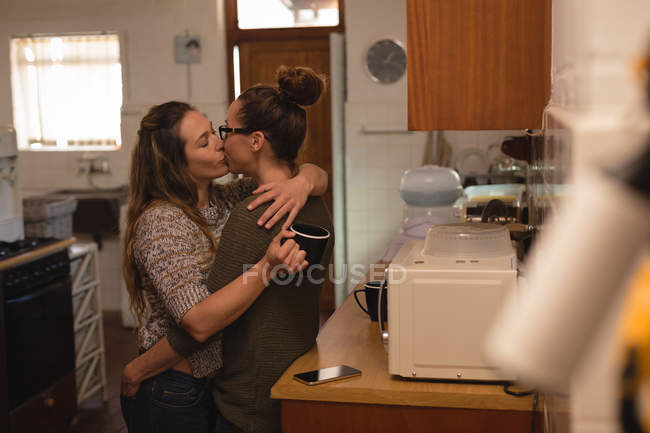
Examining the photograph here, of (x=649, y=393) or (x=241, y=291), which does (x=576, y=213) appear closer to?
(x=649, y=393)

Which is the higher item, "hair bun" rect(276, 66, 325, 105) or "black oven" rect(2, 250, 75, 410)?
"hair bun" rect(276, 66, 325, 105)

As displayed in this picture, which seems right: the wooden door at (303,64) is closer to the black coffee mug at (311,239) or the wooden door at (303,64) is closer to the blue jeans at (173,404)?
the blue jeans at (173,404)

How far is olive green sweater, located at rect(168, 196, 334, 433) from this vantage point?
64.6 inches

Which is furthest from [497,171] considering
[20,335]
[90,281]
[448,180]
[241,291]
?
[241,291]

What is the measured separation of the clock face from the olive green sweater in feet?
12.8

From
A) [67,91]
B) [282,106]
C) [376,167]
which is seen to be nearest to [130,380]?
[282,106]

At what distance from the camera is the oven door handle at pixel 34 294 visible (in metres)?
3.17

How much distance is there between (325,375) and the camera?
5.64 ft

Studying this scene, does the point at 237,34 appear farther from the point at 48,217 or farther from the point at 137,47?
the point at 48,217

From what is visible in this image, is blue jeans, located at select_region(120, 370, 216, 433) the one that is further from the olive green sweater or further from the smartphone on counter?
the smartphone on counter

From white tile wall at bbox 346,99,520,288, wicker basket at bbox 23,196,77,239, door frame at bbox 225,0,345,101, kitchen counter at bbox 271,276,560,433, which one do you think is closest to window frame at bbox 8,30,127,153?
door frame at bbox 225,0,345,101

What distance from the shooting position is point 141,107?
594cm

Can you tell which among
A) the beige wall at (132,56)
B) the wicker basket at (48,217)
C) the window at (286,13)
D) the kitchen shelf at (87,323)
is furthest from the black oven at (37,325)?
the window at (286,13)

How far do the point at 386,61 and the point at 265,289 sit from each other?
4065 millimetres
